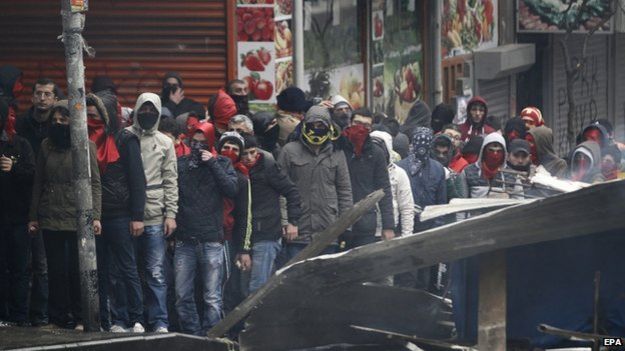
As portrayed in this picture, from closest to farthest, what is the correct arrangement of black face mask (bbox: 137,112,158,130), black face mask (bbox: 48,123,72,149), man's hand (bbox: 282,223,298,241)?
black face mask (bbox: 48,123,72,149)
black face mask (bbox: 137,112,158,130)
man's hand (bbox: 282,223,298,241)

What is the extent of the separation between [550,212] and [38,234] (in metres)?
5.66

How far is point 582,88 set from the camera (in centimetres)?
3125

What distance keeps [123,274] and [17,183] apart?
103cm

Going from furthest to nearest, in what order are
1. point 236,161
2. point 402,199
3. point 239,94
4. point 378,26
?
point 378,26 < point 239,94 < point 402,199 < point 236,161

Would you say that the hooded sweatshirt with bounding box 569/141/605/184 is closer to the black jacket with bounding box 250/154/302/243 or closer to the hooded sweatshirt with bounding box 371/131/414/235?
the hooded sweatshirt with bounding box 371/131/414/235

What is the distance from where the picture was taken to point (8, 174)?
1125cm

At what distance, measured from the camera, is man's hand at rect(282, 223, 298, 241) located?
456 inches

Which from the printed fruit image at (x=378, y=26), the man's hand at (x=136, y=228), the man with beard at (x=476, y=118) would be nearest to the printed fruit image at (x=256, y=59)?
the man with beard at (x=476, y=118)

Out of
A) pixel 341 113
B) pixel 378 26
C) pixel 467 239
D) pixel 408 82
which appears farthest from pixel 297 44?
pixel 467 239

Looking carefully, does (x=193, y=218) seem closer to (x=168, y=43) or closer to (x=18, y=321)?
(x=18, y=321)

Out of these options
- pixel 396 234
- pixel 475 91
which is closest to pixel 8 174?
pixel 396 234

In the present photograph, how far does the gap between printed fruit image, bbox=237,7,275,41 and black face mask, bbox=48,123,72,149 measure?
561 centimetres

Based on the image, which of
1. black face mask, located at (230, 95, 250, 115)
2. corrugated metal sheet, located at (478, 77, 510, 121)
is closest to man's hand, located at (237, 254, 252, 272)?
black face mask, located at (230, 95, 250, 115)

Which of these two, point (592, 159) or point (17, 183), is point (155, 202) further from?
point (592, 159)
